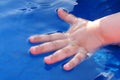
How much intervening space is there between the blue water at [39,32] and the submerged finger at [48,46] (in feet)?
0.09

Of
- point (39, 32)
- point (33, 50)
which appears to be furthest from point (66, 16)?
point (33, 50)

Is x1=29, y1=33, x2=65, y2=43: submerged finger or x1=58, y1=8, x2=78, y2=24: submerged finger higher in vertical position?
x1=58, y1=8, x2=78, y2=24: submerged finger

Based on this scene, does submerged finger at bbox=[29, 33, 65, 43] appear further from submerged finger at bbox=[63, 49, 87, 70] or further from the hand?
submerged finger at bbox=[63, 49, 87, 70]

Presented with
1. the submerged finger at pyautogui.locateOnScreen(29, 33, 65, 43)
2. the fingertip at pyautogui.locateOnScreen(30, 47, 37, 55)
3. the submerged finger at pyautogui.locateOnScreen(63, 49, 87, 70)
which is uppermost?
the submerged finger at pyautogui.locateOnScreen(29, 33, 65, 43)

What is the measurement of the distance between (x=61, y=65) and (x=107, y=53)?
25 centimetres

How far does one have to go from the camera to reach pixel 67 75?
1.14 metres

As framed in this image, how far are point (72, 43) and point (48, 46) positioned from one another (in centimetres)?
12

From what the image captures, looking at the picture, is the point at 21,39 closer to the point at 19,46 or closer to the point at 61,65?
the point at 19,46

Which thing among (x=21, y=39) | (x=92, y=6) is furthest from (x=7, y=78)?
(x=92, y=6)

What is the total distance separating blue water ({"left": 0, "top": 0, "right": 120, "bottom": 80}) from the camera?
45.1 inches

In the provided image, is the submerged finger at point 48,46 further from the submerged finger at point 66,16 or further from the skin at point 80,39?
the submerged finger at point 66,16

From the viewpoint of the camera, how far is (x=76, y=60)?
1.19 metres

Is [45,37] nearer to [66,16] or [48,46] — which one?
[48,46]

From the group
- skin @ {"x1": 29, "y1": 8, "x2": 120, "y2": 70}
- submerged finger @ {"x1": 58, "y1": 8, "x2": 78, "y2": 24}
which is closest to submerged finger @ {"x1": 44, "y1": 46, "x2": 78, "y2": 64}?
skin @ {"x1": 29, "y1": 8, "x2": 120, "y2": 70}
